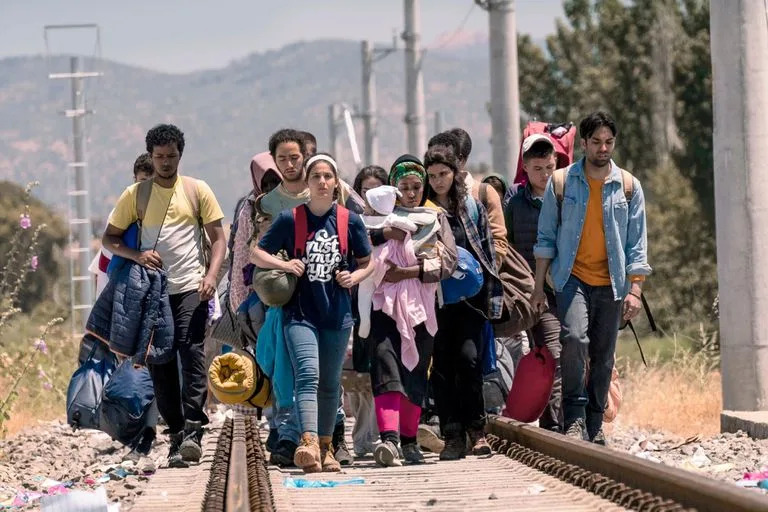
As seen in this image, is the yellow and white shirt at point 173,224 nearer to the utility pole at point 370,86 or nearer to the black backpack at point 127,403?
the black backpack at point 127,403

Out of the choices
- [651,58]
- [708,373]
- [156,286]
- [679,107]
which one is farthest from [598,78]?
[156,286]

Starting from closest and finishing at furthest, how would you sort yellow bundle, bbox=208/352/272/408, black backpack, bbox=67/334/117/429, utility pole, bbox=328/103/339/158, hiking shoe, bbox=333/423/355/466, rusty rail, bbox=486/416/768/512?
rusty rail, bbox=486/416/768/512, yellow bundle, bbox=208/352/272/408, hiking shoe, bbox=333/423/355/466, black backpack, bbox=67/334/117/429, utility pole, bbox=328/103/339/158

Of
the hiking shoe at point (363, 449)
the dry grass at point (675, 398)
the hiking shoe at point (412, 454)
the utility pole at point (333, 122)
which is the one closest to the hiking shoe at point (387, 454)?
the hiking shoe at point (412, 454)

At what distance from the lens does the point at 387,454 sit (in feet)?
39.7

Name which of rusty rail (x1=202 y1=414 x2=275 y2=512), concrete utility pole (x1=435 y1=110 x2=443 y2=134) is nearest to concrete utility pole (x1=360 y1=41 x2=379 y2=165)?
concrete utility pole (x1=435 y1=110 x2=443 y2=134)

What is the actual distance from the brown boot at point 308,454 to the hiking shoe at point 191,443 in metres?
1.01

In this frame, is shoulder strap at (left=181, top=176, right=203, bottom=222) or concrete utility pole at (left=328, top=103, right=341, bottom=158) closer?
shoulder strap at (left=181, top=176, right=203, bottom=222)

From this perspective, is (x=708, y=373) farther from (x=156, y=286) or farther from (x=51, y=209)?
(x=51, y=209)

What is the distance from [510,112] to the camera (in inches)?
966

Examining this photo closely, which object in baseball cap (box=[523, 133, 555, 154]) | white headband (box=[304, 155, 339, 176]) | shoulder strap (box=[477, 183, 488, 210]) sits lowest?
shoulder strap (box=[477, 183, 488, 210])

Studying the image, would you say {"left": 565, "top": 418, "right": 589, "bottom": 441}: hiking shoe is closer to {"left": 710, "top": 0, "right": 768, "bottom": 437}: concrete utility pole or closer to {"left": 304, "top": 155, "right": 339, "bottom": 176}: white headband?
{"left": 304, "top": 155, "right": 339, "bottom": 176}: white headband

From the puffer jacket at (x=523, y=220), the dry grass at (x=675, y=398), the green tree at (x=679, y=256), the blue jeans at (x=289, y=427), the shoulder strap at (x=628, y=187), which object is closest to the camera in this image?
the blue jeans at (x=289, y=427)

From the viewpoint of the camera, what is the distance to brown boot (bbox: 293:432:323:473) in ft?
37.9

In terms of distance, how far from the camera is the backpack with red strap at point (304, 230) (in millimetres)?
11719
